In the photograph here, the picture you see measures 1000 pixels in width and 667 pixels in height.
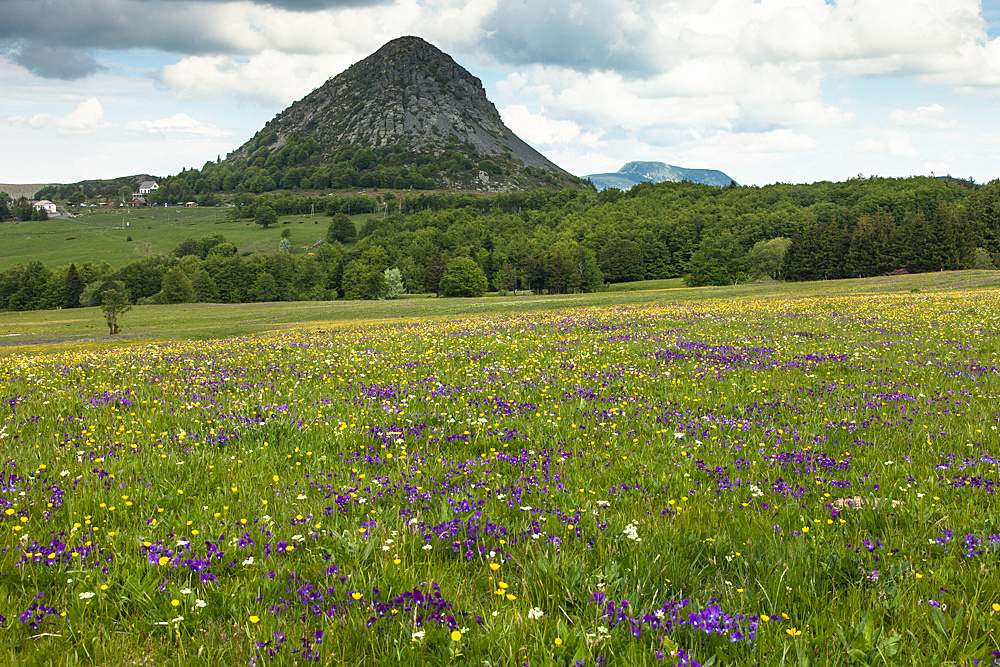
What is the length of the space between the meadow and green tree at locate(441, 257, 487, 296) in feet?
426

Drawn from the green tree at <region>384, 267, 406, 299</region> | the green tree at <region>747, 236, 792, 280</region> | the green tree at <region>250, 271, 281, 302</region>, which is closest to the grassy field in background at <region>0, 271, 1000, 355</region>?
the green tree at <region>747, 236, 792, 280</region>

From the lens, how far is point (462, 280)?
140000 mm

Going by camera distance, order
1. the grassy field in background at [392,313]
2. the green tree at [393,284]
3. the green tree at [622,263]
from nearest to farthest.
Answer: the grassy field in background at [392,313] < the green tree at [393,284] < the green tree at [622,263]

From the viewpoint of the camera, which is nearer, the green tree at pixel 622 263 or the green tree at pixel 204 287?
the green tree at pixel 204 287

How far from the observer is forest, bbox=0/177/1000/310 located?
10656cm

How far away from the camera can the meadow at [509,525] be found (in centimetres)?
319

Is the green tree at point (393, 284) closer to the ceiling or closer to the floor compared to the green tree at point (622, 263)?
closer to the floor

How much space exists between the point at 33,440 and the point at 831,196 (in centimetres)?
20474

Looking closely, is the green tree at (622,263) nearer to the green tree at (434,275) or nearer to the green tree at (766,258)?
the green tree at (766,258)

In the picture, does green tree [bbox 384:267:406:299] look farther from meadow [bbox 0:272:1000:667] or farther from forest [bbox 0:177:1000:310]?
meadow [bbox 0:272:1000:667]

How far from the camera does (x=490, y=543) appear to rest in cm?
434

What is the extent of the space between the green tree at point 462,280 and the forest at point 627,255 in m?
0.30

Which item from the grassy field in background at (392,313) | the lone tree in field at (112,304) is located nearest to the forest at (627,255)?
the grassy field in background at (392,313)

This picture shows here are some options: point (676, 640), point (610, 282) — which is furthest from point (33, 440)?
point (610, 282)
